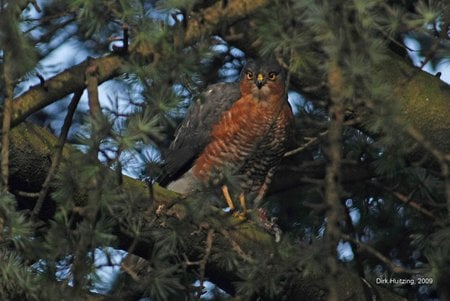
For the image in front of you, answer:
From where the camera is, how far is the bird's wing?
662 centimetres

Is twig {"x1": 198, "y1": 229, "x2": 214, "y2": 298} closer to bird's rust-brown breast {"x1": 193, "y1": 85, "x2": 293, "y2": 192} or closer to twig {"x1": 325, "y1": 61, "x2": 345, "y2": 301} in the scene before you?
twig {"x1": 325, "y1": 61, "x2": 345, "y2": 301}

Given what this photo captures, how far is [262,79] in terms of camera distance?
6.53 metres

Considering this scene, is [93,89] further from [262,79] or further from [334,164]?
[262,79]

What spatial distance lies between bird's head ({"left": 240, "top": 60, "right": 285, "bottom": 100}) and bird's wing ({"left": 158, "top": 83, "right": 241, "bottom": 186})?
12 cm

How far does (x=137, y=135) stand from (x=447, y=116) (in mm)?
2293

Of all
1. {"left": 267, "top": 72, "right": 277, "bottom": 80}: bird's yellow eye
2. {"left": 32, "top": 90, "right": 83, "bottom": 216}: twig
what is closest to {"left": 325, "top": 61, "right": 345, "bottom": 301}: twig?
{"left": 32, "top": 90, "right": 83, "bottom": 216}: twig

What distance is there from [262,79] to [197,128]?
1.70ft

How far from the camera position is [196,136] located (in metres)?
6.66

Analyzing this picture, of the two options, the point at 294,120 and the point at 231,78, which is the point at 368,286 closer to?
the point at 294,120

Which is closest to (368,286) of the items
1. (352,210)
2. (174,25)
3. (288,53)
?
(352,210)

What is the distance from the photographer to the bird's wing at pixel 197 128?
662 centimetres

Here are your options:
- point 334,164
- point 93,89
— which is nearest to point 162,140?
point 93,89

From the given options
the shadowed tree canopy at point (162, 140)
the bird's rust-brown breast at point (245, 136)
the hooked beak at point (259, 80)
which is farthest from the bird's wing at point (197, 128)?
the shadowed tree canopy at point (162, 140)

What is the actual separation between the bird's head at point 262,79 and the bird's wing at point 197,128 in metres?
0.12
